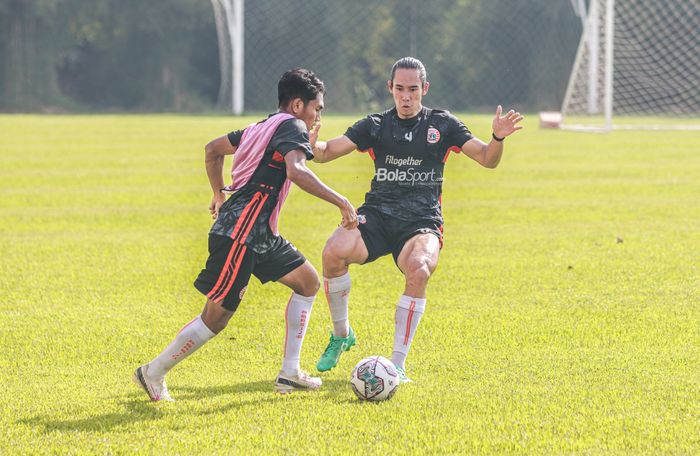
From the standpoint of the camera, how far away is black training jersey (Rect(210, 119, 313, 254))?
5785mm

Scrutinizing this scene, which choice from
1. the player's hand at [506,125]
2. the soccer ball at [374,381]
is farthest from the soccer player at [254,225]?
the player's hand at [506,125]

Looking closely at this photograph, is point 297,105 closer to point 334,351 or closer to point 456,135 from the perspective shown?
point 456,135

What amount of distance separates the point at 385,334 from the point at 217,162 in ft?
6.45

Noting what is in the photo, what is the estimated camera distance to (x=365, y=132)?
23.0 feet

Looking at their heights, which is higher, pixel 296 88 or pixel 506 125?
pixel 296 88

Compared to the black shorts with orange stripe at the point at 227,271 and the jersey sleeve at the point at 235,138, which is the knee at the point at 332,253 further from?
the jersey sleeve at the point at 235,138

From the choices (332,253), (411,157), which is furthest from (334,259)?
(411,157)

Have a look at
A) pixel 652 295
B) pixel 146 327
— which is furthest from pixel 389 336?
pixel 652 295

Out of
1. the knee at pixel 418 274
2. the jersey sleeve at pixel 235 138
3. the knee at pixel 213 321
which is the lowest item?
the knee at pixel 213 321

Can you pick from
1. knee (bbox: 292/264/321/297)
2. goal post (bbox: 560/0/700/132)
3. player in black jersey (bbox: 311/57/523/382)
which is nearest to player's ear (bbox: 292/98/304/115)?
knee (bbox: 292/264/321/297)

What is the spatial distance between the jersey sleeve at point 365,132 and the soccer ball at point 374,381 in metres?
1.70

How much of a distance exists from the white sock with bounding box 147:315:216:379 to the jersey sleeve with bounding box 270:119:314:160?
101 centimetres

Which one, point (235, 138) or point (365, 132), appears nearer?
point (235, 138)

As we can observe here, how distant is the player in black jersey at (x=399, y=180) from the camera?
672 centimetres
